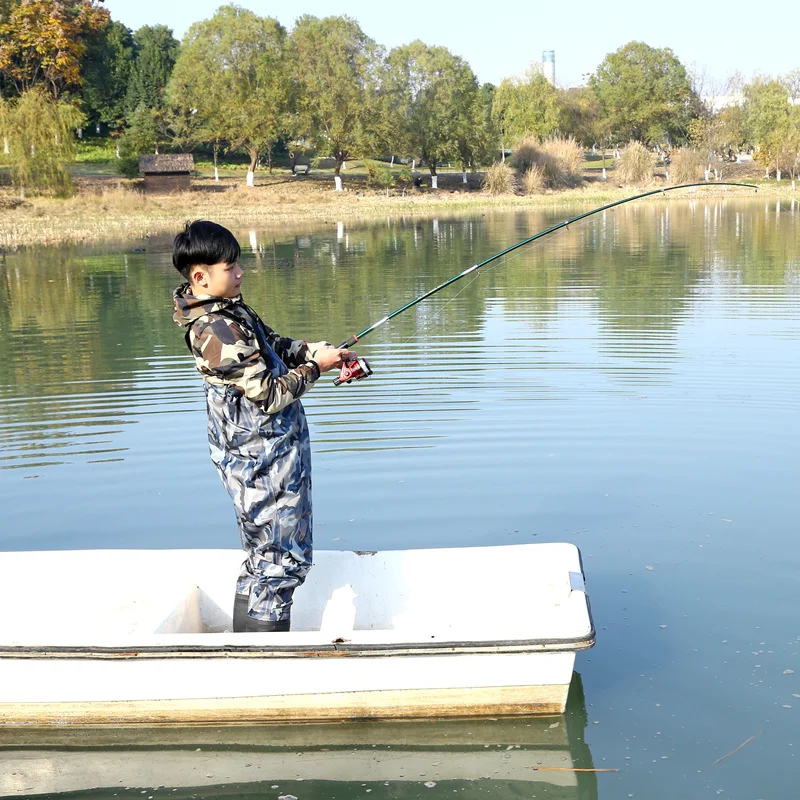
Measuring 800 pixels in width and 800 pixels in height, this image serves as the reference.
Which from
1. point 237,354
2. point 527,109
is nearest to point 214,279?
point 237,354

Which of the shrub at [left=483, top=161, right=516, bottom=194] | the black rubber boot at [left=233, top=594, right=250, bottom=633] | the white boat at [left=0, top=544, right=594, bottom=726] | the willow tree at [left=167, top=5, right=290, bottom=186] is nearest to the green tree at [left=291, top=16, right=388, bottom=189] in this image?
the willow tree at [left=167, top=5, right=290, bottom=186]

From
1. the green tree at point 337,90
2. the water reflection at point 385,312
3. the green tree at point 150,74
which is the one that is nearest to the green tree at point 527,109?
the green tree at point 337,90

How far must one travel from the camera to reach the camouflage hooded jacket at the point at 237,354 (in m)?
3.78

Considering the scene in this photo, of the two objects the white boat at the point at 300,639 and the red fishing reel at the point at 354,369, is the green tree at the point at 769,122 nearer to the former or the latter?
the white boat at the point at 300,639

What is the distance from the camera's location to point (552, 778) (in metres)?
3.94

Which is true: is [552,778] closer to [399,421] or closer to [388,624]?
[388,624]

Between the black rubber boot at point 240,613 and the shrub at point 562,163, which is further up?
the shrub at point 562,163

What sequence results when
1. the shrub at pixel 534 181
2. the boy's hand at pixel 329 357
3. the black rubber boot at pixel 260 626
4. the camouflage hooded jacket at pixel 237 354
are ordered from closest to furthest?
the camouflage hooded jacket at pixel 237 354 < the boy's hand at pixel 329 357 < the black rubber boot at pixel 260 626 < the shrub at pixel 534 181

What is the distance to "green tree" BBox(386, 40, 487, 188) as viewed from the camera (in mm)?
60344

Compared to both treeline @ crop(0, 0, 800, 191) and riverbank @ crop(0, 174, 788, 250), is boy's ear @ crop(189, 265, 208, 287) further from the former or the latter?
treeline @ crop(0, 0, 800, 191)

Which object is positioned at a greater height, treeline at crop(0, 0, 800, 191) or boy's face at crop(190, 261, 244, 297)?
treeline at crop(0, 0, 800, 191)

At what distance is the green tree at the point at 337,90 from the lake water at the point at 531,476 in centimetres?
4080

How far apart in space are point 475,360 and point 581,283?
22.0 feet

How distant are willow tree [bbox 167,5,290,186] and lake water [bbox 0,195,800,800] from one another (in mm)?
39060
